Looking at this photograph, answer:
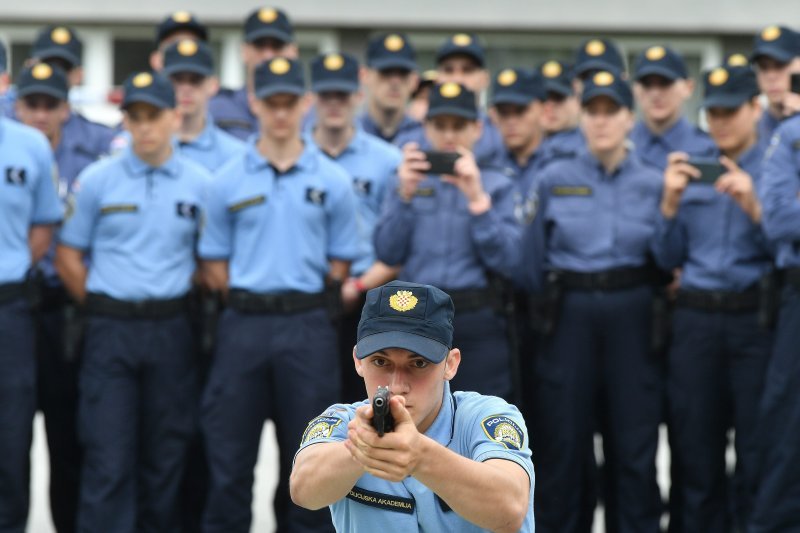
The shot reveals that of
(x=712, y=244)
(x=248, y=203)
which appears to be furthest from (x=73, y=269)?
(x=712, y=244)

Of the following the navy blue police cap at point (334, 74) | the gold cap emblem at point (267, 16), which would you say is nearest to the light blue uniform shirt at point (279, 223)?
the navy blue police cap at point (334, 74)

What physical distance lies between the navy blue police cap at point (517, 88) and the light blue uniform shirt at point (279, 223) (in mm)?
1401

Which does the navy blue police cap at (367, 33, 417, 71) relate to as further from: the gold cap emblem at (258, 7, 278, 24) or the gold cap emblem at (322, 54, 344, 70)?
the gold cap emblem at (258, 7, 278, 24)

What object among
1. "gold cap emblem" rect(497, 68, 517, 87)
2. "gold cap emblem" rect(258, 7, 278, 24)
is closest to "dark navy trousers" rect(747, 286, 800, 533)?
"gold cap emblem" rect(497, 68, 517, 87)

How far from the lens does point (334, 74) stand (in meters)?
8.78

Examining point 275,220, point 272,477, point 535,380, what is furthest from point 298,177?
point 272,477

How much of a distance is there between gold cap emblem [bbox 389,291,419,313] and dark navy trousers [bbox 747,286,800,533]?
3.62 meters

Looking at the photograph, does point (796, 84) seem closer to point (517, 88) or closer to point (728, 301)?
point (728, 301)

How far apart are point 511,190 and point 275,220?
4.26 ft

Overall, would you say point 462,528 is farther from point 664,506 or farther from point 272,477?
point 272,477

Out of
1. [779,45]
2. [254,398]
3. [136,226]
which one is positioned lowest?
[254,398]

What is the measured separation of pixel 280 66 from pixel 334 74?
935mm

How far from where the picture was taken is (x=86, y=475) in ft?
24.8

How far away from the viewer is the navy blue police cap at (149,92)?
307 inches
